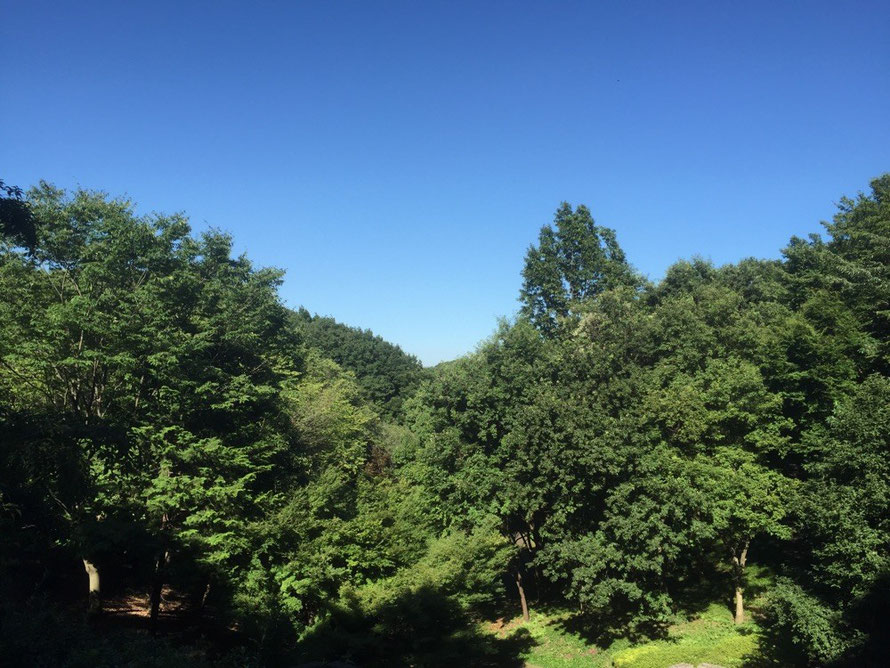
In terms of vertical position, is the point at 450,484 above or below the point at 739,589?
above

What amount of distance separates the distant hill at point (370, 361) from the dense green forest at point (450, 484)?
157ft

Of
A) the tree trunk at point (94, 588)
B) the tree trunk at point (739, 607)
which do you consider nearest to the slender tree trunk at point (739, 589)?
the tree trunk at point (739, 607)

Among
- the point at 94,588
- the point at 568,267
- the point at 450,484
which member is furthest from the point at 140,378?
the point at 568,267

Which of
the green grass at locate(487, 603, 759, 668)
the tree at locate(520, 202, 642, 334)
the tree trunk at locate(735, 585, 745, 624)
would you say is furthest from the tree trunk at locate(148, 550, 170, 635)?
the tree at locate(520, 202, 642, 334)

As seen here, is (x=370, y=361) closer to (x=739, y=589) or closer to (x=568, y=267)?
(x=568, y=267)

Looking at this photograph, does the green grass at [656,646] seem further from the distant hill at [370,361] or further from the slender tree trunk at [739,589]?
the distant hill at [370,361]

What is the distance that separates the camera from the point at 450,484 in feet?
→ 77.7

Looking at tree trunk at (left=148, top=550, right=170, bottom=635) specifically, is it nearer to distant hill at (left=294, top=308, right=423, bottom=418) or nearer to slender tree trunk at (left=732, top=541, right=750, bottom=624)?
slender tree trunk at (left=732, top=541, right=750, bottom=624)

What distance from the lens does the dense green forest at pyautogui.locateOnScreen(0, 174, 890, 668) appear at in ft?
45.2

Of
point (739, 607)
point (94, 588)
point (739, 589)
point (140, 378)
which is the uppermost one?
point (140, 378)

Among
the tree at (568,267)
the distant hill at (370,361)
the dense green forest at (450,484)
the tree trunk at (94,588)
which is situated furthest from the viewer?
the distant hill at (370,361)

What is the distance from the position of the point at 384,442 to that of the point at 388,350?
37793 mm

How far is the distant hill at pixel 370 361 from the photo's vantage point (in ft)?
251

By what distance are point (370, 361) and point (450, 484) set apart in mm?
58451
